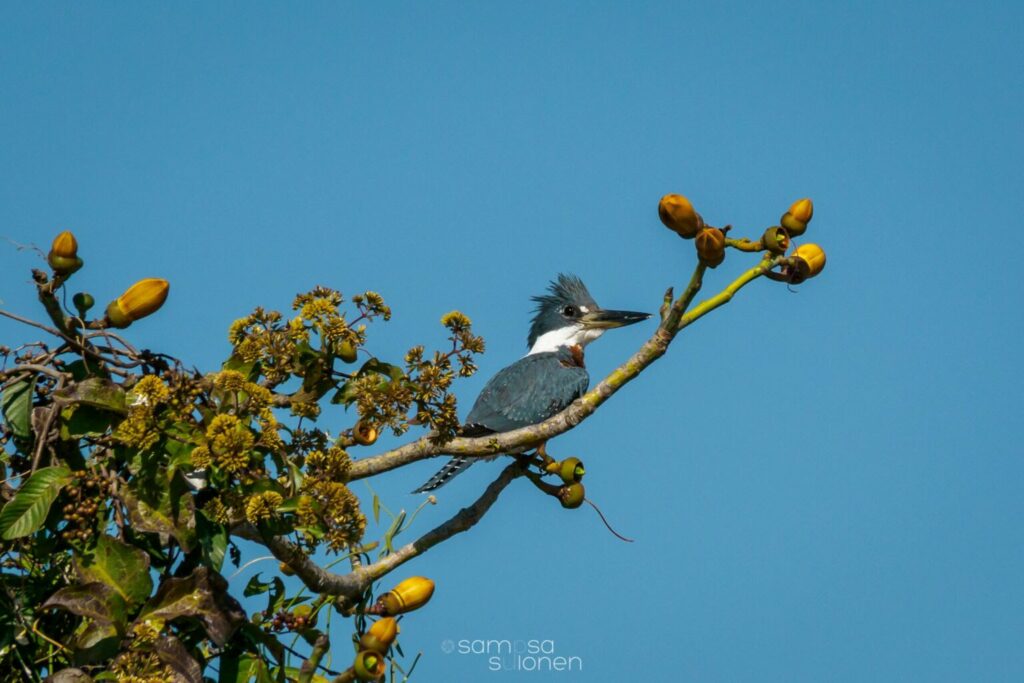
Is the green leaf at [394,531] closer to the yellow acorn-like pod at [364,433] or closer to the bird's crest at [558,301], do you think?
the yellow acorn-like pod at [364,433]

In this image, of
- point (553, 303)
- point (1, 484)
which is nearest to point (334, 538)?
point (1, 484)

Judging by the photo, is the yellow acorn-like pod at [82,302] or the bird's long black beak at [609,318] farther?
the bird's long black beak at [609,318]

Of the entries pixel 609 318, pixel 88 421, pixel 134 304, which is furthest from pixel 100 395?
pixel 609 318

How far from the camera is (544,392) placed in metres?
6.23

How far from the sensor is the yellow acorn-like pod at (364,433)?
2848 millimetres

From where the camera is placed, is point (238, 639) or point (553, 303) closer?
point (238, 639)

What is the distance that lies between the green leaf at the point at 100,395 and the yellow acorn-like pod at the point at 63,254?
0.27 m

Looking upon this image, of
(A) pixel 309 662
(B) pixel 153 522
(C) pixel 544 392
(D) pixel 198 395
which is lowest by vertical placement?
(A) pixel 309 662

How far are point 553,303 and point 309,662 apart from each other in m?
4.83

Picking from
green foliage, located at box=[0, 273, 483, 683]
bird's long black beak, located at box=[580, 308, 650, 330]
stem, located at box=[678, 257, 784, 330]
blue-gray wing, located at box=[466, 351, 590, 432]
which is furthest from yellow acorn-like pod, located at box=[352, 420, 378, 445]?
bird's long black beak, located at box=[580, 308, 650, 330]

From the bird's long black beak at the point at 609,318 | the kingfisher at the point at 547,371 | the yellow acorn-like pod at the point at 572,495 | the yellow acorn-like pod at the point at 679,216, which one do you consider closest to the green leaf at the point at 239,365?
the yellow acorn-like pod at the point at 679,216

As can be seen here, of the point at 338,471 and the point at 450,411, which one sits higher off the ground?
the point at 450,411

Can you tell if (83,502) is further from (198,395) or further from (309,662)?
(309,662)

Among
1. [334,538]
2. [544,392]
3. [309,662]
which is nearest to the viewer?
[334,538]
